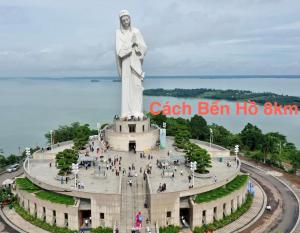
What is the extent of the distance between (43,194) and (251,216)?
52.7 ft

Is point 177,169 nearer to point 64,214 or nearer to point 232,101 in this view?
point 64,214

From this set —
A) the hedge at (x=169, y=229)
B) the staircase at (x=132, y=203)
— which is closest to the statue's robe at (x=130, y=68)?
the staircase at (x=132, y=203)

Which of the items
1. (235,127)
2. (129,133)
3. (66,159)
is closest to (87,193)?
(66,159)

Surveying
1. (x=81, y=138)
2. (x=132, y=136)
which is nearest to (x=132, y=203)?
(x=132, y=136)

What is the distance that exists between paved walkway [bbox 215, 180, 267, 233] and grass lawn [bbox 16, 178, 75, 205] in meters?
10.9

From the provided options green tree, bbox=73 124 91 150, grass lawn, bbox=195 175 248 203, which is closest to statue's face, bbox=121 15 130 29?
green tree, bbox=73 124 91 150

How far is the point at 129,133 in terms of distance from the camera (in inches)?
1417

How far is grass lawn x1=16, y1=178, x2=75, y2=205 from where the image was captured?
23.3 metres

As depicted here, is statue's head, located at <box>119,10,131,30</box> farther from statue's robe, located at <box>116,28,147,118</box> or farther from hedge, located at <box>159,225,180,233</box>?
hedge, located at <box>159,225,180,233</box>

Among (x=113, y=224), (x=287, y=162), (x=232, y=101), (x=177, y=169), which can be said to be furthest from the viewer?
(x=232, y=101)

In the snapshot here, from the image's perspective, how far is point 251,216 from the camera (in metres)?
25.4

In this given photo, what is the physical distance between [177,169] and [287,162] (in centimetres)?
2249

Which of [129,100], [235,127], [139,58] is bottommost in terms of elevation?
[235,127]

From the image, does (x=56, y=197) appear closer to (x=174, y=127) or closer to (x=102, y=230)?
(x=102, y=230)
